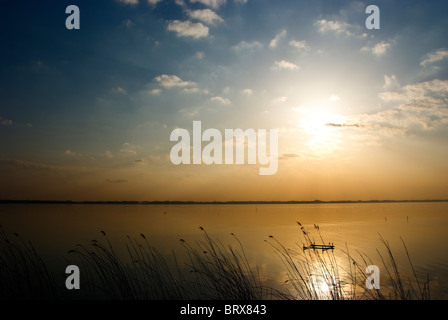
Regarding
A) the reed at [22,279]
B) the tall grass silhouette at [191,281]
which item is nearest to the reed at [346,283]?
the tall grass silhouette at [191,281]

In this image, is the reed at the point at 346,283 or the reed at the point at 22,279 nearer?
the reed at the point at 346,283

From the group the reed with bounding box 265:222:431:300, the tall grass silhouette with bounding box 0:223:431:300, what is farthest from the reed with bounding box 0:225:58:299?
the reed with bounding box 265:222:431:300

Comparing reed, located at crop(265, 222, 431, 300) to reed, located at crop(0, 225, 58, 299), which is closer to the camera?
reed, located at crop(265, 222, 431, 300)

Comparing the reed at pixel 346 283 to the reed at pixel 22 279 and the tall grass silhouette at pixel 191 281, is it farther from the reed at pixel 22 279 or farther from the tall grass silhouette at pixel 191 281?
the reed at pixel 22 279

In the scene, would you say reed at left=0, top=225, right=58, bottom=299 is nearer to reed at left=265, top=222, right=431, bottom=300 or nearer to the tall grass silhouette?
the tall grass silhouette

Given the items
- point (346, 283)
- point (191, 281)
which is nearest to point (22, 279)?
point (191, 281)

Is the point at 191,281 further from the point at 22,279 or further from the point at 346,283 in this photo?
the point at 22,279

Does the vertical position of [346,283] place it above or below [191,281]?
above

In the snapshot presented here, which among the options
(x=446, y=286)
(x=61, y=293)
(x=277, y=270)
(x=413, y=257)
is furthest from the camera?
(x=413, y=257)
